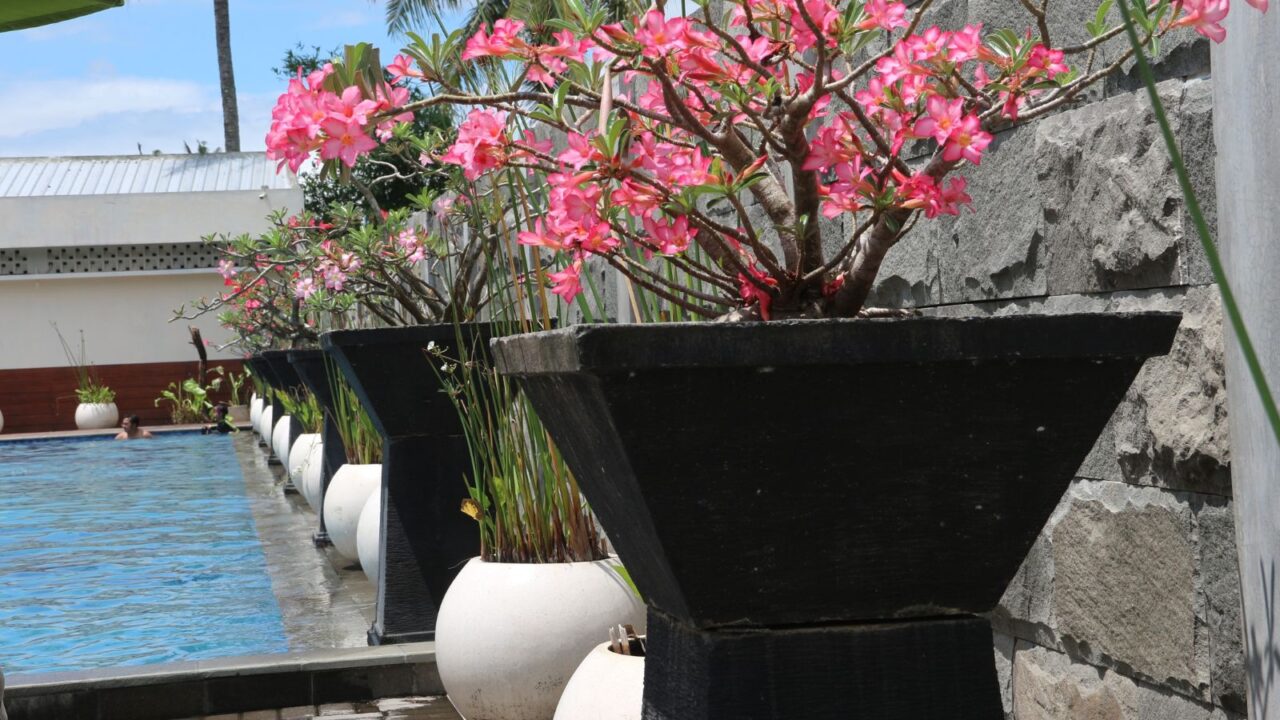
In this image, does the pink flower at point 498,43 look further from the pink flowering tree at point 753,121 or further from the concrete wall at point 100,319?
the concrete wall at point 100,319

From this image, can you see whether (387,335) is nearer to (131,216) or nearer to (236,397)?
(236,397)

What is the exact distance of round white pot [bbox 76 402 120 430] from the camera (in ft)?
73.3

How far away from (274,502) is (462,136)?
28.7 feet

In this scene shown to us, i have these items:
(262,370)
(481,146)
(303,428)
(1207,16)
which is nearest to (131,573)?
(303,428)

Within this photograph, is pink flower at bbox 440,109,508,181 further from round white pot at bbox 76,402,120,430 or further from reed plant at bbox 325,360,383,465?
round white pot at bbox 76,402,120,430

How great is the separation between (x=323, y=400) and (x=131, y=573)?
1361 millimetres

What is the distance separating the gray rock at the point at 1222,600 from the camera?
1.85m

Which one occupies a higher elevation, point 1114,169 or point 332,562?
point 1114,169

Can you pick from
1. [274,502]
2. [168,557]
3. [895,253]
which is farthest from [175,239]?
[895,253]

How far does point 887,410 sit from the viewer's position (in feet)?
4.59

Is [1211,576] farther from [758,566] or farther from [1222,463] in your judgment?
[758,566]

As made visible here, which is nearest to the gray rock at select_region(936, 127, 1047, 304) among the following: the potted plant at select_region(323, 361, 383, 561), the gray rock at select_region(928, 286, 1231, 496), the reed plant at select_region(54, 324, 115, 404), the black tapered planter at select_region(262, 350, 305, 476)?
the gray rock at select_region(928, 286, 1231, 496)

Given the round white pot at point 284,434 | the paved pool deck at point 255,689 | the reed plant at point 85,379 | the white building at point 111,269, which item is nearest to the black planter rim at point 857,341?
the paved pool deck at point 255,689

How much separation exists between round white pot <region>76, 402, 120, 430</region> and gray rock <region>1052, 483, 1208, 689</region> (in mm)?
22157
